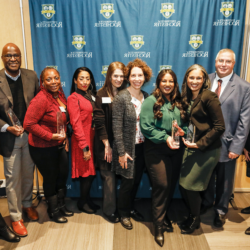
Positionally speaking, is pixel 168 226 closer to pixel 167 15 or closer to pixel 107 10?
pixel 167 15

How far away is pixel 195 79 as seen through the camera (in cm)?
212

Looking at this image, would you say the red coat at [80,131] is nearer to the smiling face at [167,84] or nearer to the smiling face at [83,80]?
the smiling face at [83,80]

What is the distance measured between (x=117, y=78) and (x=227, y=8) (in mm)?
1827

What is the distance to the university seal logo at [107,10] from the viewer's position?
286 centimetres

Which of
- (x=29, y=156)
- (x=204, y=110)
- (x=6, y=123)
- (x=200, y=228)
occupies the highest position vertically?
(x=204, y=110)

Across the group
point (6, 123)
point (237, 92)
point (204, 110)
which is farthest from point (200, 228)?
point (6, 123)

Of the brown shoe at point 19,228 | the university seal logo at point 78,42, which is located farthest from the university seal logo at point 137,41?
the brown shoe at point 19,228

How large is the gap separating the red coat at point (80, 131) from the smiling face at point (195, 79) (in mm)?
1138

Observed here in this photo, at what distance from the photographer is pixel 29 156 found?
8.31 feet

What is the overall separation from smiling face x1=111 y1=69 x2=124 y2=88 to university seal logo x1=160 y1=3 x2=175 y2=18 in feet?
3.88

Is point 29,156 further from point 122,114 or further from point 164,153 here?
point 164,153

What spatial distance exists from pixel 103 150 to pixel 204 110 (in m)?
1.18

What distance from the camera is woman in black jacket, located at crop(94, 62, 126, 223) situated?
236cm

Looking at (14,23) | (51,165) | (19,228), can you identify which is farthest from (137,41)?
(19,228)
